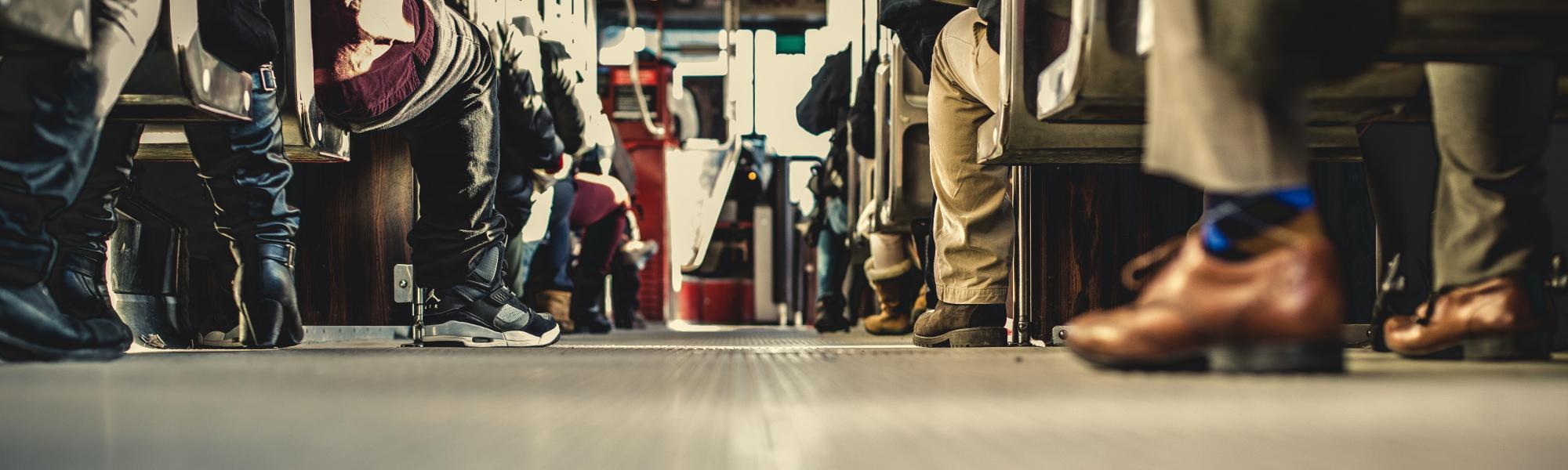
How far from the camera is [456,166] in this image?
2281 millimetres

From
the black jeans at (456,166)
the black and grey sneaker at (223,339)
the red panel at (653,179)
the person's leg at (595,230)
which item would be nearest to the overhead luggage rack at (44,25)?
the black and grey sneaker at (223,339)

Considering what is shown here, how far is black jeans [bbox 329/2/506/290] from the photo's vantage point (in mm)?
2248

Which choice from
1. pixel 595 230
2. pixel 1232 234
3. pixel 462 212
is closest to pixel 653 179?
pixel 595 230

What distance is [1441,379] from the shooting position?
3.56 feet

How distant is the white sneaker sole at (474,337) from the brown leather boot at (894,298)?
1927 millimetres

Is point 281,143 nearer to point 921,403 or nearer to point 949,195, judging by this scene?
point 949,195

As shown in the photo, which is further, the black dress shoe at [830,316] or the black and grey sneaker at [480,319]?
the black dress shoe at [830,316]

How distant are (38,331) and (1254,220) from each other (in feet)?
4.27

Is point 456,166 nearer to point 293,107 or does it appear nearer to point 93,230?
point 293,107

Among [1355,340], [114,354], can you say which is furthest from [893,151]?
[114,354]

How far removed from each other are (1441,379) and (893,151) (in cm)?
230

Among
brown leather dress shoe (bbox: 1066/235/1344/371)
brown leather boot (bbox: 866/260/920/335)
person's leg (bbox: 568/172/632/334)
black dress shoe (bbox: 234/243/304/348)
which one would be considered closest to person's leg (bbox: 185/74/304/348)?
black dress shoe (bbox: 234/243/304/348)

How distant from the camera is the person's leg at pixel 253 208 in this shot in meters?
1.95

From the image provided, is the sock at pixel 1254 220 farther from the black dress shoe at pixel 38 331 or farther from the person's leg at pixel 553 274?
the person's leg at pixel 553 274
